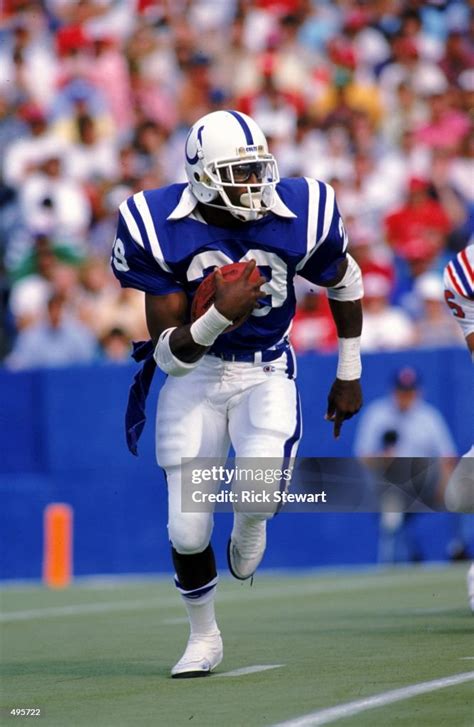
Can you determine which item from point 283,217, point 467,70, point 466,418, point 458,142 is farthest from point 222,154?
point 467,70

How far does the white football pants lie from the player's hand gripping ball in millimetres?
264

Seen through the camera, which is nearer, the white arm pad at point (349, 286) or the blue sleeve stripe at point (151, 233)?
the blue sleeve stripe at point (151, 233)

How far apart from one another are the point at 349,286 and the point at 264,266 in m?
0.42

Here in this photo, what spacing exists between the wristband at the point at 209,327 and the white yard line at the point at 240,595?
3348 millimetres

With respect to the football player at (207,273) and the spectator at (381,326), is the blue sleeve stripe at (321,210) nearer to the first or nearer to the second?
the football player at (207,273)

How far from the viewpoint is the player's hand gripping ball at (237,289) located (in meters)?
5.02

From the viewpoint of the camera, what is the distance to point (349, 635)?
6.58m

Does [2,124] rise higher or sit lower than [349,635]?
higher

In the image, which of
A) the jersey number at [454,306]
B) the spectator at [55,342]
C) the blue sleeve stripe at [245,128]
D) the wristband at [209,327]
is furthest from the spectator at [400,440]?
the wristband at [209,327]

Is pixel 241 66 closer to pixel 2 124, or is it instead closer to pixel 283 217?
pixel 2 124

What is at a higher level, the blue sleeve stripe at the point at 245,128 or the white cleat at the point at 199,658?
the blue sleeve stripe at the point at 245,128

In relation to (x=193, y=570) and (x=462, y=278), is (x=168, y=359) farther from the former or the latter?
(x=462, y=278)

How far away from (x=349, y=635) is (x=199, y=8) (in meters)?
8.84

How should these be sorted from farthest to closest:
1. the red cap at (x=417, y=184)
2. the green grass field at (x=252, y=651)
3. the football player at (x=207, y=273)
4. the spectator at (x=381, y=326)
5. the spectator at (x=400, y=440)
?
the red cap at (x=417, y=184) < the spectator at (x=381, y=326) < the spectator at (x=400, y=440) < the football player at (x=207, y=273) < the green grass field at (x=252, y=651)
